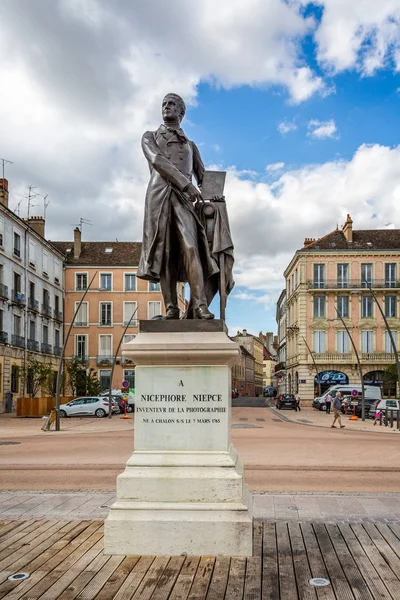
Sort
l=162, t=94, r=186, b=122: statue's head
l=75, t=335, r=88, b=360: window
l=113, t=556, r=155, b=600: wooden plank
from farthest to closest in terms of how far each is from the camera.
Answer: l=75, t=335, r=88, b=360: window, l=162, t=94, r=186, b=122: statue's head, l=113, t=556, r=155, b=600: wooden plank

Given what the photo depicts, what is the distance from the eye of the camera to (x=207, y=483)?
5.55 m

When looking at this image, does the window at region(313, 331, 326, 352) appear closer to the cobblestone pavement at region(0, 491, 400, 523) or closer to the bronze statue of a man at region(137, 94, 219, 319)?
the cobblestone pavement at region(0, 491, 400, 523)

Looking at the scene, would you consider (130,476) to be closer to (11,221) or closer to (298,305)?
(11,221)

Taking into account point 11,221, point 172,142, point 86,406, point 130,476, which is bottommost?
point 86,406

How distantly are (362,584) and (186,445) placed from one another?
6.10ft

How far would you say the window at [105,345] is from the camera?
62.5 metres

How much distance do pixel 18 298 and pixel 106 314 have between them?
16.2 metres

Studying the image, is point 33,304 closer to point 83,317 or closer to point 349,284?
point 83,317

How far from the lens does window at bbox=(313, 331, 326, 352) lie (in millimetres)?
60500

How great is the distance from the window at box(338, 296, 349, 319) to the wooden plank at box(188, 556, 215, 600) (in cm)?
5692

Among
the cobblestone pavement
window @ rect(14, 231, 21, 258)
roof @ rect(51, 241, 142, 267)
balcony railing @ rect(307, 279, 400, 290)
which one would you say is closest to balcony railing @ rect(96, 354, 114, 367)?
roof @ rect(51, 241, 142, 267)

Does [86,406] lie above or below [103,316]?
below

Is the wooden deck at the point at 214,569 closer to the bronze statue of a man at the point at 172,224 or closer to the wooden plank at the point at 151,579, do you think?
the wooden plank at the point at 151,579

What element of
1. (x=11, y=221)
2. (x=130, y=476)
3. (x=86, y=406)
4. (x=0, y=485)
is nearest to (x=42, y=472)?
(x=0, y=485)
